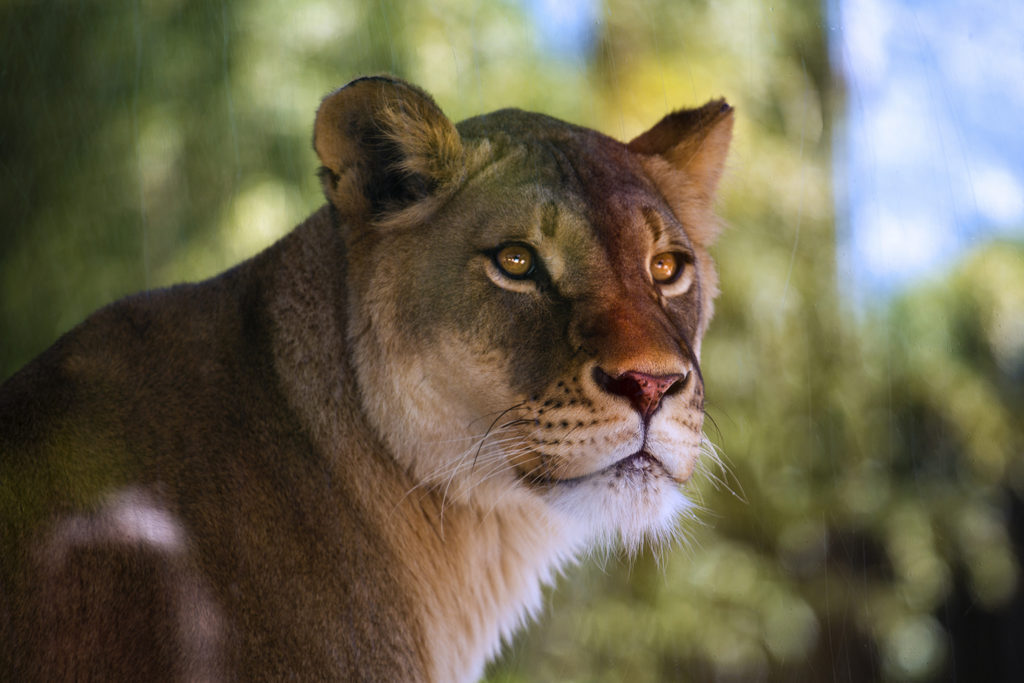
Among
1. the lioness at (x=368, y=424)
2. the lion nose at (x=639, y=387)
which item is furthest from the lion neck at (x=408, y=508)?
the lion nose at (x=639, y=387)

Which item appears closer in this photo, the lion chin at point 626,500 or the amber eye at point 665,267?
the lion chin at point 626,500

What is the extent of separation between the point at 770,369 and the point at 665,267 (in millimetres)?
2733

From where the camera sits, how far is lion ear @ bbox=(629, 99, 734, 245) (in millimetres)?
2076

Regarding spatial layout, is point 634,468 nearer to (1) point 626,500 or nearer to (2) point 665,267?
(1) point 626,500

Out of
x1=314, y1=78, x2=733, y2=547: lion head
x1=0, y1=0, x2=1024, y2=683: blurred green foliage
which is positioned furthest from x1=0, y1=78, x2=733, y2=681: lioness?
x1=0, y1=0, x2=1024, y2=683: blurred green foliage

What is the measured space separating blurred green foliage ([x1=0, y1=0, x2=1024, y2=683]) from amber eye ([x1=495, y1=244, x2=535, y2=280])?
188cm

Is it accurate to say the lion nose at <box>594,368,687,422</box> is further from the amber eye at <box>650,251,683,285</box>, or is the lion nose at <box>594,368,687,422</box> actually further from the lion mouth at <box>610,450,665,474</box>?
the amber eye at <box>650,251,683,285</box>

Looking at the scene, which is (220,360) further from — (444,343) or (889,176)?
(889,176)

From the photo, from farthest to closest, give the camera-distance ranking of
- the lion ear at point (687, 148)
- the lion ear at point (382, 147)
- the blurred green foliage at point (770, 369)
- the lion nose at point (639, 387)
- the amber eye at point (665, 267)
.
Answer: the blurred green foliage at point (770, 369) < the lion ear at point (687, 148) < the amber eye at point (665, 267) < the lion ear at point (382, 147) < the lion nose at point (639, 387)

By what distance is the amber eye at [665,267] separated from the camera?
72.4 inches

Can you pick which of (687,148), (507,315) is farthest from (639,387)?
(687,148)

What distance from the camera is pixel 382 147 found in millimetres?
1763

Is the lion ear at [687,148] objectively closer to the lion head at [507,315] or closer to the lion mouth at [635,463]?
the lion head at [507,315]

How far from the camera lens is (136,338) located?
5.78 feet
